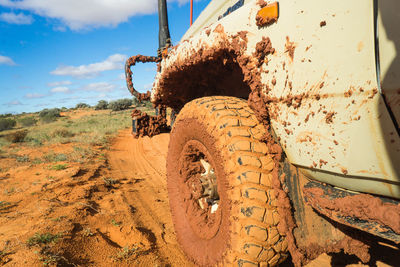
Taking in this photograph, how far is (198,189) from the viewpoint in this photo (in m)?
1.72

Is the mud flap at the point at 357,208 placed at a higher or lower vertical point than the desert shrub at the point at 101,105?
lower

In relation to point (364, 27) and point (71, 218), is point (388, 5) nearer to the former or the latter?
point (364, 27)

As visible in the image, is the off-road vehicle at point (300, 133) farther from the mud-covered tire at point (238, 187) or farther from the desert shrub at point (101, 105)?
the desert shrub at point (101, 105)

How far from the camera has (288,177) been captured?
3.97ft

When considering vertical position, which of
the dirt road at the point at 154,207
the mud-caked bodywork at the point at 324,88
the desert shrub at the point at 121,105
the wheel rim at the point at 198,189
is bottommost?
the dirt road at the point at 154,207

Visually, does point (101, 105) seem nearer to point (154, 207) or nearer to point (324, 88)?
point (154, 207)

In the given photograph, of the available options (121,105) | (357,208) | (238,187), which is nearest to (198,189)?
(238,187)

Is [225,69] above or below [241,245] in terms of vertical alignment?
above

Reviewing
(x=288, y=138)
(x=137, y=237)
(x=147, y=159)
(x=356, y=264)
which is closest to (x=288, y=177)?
(x=288, y=138)

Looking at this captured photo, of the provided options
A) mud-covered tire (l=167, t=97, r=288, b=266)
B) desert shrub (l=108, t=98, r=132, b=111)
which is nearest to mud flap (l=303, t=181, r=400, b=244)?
mud-covered tire (l=167, t=97, r=288, b=266)

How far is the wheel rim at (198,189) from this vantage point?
66.7 inches

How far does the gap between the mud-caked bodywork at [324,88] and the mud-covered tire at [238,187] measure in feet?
0.47

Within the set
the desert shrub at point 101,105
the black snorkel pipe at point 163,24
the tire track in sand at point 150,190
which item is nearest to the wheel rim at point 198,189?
the tire track in sand at point 150,190

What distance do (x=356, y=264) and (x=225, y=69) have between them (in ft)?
5.82
